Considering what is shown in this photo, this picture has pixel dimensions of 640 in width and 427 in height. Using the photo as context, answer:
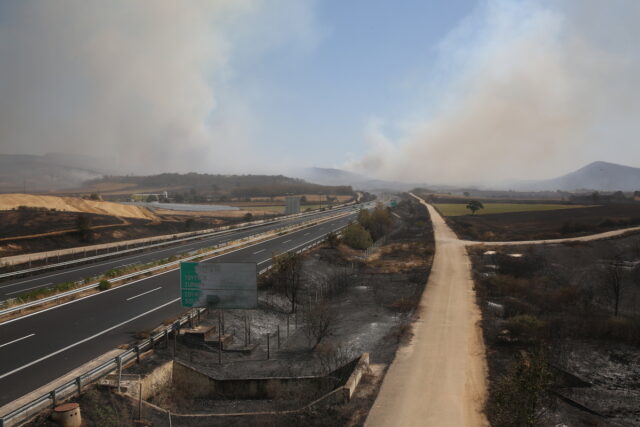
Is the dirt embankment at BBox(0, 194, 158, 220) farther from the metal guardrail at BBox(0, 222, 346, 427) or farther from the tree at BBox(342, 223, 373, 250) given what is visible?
the metal guardrail at BBox(0, 222, 346, 427)

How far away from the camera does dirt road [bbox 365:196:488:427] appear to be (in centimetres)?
1403

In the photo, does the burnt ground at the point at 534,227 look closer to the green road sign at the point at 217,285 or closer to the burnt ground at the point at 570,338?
the burnt ground at the point at 570,338

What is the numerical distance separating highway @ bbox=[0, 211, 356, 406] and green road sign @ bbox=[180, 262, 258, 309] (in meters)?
3.86

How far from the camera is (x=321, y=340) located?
929 inches

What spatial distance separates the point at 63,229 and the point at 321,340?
4568 centimetres

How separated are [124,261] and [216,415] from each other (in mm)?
31926

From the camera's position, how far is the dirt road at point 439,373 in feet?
46.0

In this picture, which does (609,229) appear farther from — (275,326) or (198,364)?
(198,364)

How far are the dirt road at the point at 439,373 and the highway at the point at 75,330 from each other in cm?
1160

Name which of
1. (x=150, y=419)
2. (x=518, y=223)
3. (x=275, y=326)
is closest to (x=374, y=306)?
(x=275, y=326)

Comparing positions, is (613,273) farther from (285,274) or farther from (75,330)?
(75,330)

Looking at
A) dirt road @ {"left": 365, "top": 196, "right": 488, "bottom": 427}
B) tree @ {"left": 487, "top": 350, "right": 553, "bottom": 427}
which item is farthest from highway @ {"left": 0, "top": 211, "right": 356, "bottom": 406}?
tree @ {"left": 487, "top": 350, "right": 553, "bottom": 427}

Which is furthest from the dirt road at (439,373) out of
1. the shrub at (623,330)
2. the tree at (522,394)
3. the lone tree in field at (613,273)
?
the lone tree in field at (613,273)

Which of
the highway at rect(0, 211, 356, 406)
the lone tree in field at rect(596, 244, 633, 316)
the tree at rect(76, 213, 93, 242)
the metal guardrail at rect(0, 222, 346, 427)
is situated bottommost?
the lone tree in field at rect(596, 244, 633, 316)
